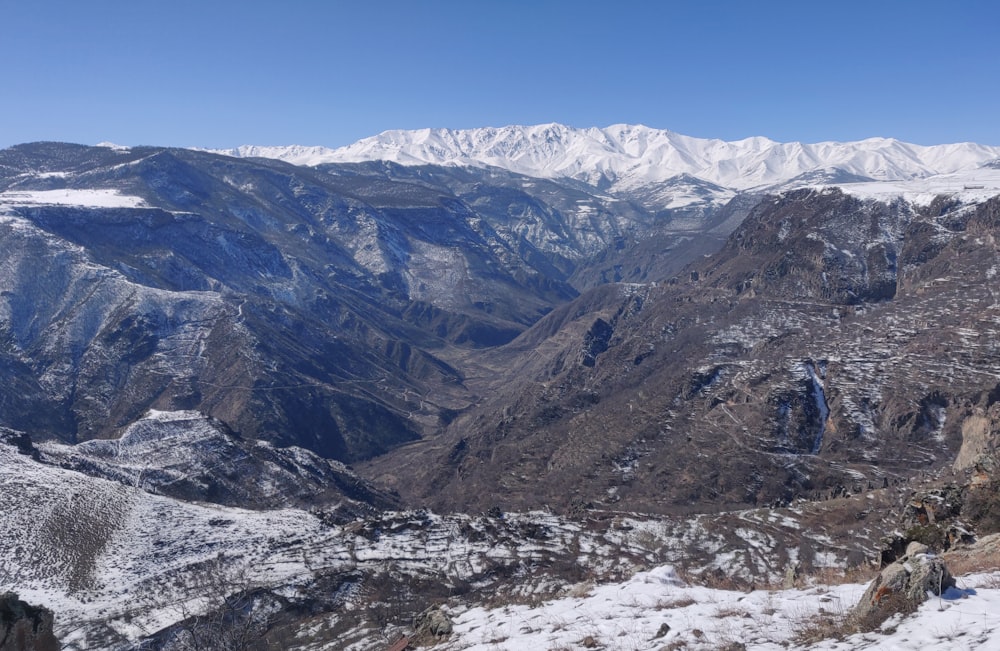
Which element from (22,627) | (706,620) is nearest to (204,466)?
(22,627)

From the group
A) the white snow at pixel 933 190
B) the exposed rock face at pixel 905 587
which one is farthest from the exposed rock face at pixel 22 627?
the white snow at pixel 933 190

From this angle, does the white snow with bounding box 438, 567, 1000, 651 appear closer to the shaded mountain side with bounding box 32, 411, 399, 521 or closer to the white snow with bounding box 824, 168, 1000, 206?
the shaded mountain side with bounding box 32, 411, 399, 521

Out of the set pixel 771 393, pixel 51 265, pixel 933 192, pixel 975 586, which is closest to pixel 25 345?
pixel 51 265

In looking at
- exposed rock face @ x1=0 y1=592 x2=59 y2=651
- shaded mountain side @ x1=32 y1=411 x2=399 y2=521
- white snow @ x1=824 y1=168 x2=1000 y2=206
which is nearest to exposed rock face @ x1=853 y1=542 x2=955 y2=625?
exposed rock face @ x1=0 y1=592 x2=59 y2=651

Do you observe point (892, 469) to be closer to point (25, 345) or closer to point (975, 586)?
point (975, 586)

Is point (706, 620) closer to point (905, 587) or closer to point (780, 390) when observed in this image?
point (905, 587)
